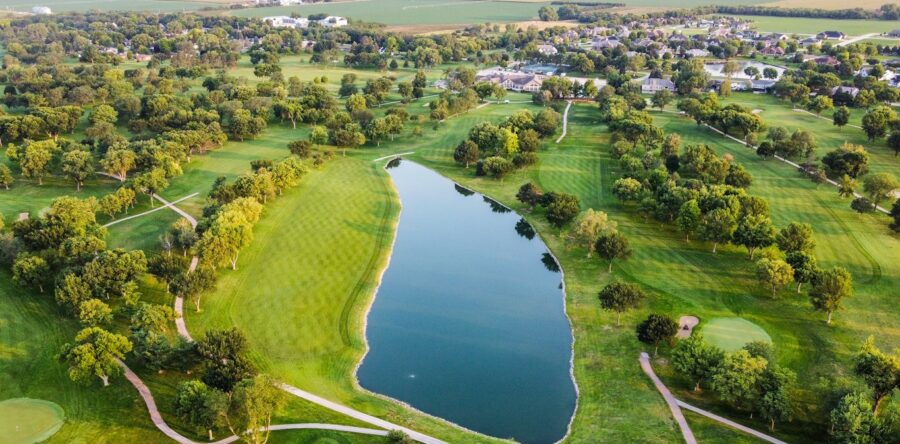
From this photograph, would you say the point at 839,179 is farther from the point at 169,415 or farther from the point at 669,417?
the point at 169,415

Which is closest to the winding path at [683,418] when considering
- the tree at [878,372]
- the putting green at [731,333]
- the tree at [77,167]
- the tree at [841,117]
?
the putting green at [731,333]

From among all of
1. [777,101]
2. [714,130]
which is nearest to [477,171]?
[714,130]

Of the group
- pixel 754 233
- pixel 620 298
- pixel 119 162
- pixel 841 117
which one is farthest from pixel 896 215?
pixel 119 162

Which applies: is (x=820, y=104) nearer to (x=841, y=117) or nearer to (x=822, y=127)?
(x=822, y=127)

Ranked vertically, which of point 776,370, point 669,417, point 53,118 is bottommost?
point 669,417

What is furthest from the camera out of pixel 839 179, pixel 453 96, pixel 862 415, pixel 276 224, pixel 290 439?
pixel 453 96

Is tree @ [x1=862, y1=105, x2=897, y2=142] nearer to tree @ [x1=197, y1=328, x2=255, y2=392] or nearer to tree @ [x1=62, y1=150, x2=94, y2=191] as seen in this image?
tree @ [x1=197, y1=328, x2=255, y2=392]

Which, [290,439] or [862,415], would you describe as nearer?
[862,415]
